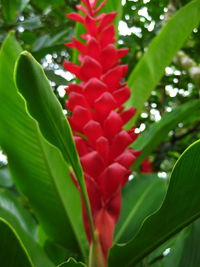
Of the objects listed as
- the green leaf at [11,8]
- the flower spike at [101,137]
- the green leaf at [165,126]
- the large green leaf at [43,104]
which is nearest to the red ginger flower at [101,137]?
the flower spike at [101,137]

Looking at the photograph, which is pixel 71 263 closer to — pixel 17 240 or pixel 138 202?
pixel 17 240

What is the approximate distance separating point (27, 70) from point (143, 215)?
2.36 ft

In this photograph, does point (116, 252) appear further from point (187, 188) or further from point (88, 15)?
point (88, 15)

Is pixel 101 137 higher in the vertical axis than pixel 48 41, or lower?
lower

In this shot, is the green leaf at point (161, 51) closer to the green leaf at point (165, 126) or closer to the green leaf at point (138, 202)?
the green leaf at point (165, 126)

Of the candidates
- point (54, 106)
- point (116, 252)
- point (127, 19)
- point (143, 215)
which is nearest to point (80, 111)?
point (54, 106)

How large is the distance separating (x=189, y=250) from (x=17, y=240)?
0.52m

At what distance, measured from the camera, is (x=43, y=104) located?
0.82m

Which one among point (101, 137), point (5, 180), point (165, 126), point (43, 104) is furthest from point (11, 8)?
point (43, 104)

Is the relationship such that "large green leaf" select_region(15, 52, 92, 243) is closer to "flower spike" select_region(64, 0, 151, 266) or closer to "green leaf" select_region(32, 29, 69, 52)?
"flower spike" select_region(64, 0, 151, 266)

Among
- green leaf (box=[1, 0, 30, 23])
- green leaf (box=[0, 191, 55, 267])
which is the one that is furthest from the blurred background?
green leaf (box=[0, 191, 55, 267])

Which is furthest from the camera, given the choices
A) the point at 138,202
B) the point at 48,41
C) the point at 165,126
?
the point at 48,41

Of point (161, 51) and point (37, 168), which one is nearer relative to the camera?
point (37, 168)

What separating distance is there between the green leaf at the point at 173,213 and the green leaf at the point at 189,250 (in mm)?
153
